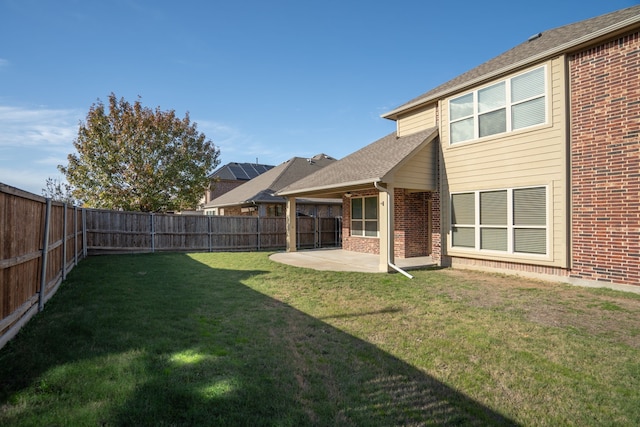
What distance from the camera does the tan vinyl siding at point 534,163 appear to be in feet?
26.1

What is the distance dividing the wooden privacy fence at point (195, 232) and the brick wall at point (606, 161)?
41.4 ft

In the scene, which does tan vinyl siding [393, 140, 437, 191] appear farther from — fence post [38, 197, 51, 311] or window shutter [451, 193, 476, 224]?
fence post [38, 197, 51, 311]

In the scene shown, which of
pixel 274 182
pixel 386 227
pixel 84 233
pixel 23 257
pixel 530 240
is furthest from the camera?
pixel 274 182

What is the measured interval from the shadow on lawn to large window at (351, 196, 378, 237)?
8.47 metres

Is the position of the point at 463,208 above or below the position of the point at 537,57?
below

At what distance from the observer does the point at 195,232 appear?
1659 cm

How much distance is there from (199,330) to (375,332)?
2.40 m

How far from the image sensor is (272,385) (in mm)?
3104

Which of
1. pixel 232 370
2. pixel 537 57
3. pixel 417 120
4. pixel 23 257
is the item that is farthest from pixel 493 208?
pixel 23 257

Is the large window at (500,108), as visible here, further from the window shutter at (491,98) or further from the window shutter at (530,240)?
the window shutter at (530,240)

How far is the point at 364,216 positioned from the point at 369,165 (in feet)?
11.2

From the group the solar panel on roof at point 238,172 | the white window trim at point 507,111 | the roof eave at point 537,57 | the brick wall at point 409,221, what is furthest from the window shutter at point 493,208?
the solar panel on roof at point 238,172

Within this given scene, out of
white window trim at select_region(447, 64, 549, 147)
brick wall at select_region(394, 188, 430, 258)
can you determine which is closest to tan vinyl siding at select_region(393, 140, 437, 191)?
white window trim at select_region(447, 64, 549, 147)

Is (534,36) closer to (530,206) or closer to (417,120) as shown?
(417,120)
